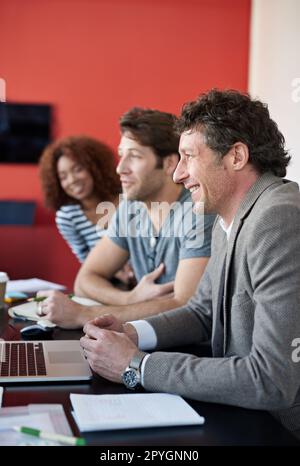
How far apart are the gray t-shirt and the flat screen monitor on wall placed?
9.03ft

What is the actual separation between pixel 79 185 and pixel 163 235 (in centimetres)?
106

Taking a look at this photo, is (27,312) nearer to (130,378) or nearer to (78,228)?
(130,378)

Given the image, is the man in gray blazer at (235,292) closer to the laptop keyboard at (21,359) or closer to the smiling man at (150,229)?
the laptop keyboard at (21,359)

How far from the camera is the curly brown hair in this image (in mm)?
3184

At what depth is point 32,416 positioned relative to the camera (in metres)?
0.99

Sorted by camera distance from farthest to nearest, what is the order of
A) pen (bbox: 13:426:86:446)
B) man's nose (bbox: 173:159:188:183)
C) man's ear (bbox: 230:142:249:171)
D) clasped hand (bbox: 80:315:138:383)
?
man's nose (bbox: 173:159:188:183) < man's ear (bbox: 230:142:249:171) < clasped hand (bbox: 80:315:138:383) < pen (bbox: 13:426:86:446)

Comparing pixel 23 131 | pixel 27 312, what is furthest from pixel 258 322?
pixel 23 131

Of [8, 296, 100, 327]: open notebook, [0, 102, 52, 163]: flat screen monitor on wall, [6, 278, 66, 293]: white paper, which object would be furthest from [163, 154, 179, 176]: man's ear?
[0, 102, 52, 163]: flat screen monitor on wall

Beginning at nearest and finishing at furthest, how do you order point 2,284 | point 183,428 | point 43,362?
1. point 183,428
2. point 43,362
3. point 2,284

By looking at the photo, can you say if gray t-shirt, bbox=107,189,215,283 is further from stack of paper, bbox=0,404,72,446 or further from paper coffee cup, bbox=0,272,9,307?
stack of paper, bbox=0,404,72,446

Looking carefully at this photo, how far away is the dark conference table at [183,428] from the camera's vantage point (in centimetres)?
93

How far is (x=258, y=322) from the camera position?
112 centimetres
